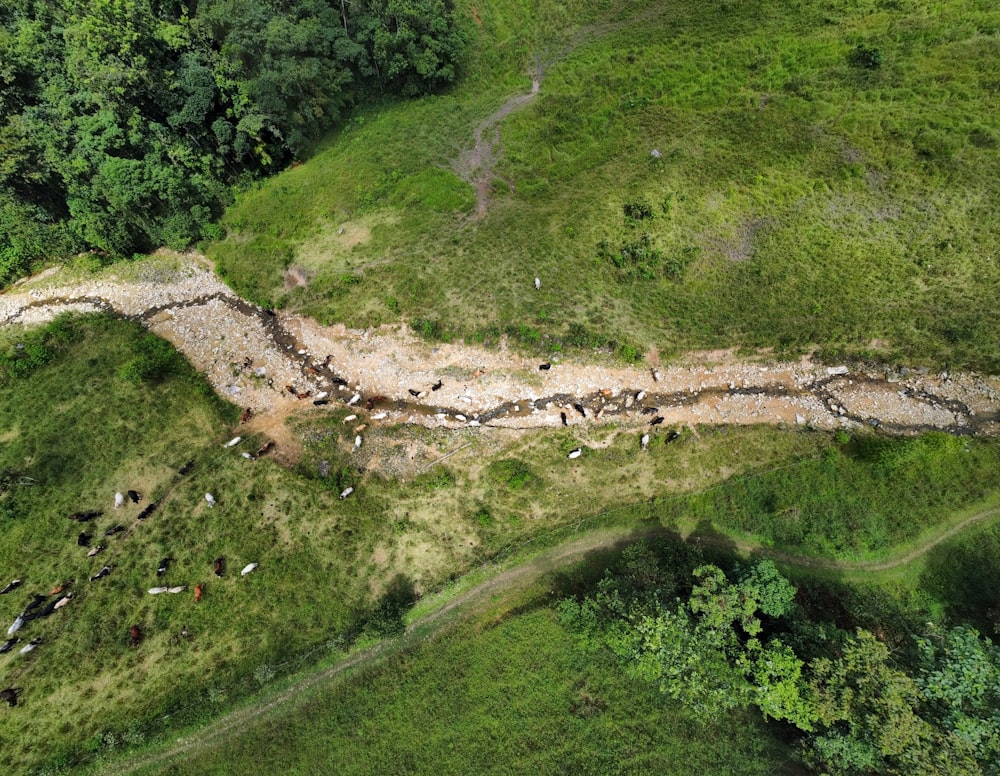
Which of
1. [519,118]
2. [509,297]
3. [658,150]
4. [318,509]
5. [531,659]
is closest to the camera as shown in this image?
[531,659]

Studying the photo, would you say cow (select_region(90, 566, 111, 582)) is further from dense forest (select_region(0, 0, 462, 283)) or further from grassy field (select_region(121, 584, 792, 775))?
dense forest (select_region(0, 0, 462, 283))

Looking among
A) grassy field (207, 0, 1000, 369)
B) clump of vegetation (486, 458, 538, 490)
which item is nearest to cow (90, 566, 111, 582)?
grassy field (207, 0, 1000, 369)

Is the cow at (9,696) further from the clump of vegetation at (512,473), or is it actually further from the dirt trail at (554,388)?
the clump of vegetation at (512,473)

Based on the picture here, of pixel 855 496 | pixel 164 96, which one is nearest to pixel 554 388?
pixel 855 496

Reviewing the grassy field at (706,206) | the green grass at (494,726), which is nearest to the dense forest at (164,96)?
the grassy field at (706,206)

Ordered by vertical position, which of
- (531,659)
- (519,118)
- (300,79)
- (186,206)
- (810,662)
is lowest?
(531,659)

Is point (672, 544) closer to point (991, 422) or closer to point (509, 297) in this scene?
point (509, 297)


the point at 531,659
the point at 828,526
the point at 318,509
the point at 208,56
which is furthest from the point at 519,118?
the point at 531,659
